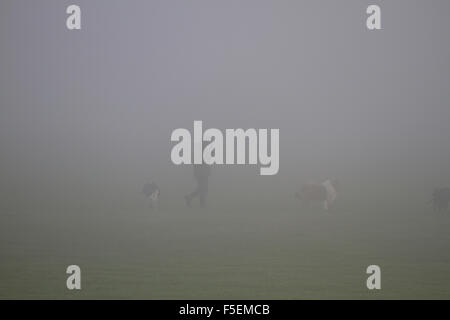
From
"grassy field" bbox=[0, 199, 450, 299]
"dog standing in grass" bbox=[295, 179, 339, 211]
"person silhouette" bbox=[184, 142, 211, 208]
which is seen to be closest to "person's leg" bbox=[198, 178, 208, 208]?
"person silhouette" bbox=[184, 142, 211, 208]

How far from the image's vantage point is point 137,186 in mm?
32469

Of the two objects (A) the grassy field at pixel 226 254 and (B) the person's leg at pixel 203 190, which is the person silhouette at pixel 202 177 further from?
(A) the grassy field at pixel 226 254

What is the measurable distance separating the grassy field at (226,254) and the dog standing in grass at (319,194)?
0.42 metres

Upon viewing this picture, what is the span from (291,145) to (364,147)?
7.43m

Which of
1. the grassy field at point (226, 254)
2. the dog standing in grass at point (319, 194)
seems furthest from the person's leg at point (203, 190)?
the dog standing in grass at point (319, 194)

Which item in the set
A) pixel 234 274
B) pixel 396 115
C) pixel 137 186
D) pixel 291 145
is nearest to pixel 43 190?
pixel 137 186

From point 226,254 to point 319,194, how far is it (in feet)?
26.2

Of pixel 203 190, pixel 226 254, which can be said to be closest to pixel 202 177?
pixel 203 190

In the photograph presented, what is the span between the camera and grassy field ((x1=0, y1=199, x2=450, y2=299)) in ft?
47.8

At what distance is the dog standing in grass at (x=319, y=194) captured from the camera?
2544cm

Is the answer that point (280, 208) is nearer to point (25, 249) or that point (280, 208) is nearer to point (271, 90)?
point (25, 249)

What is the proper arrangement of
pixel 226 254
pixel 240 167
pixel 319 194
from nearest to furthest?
1. pixel 226 254
2. pixel 319 194
3. pixel 240 167

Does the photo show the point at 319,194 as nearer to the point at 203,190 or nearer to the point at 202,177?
the point at 203,190

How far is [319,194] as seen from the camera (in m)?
25.5
